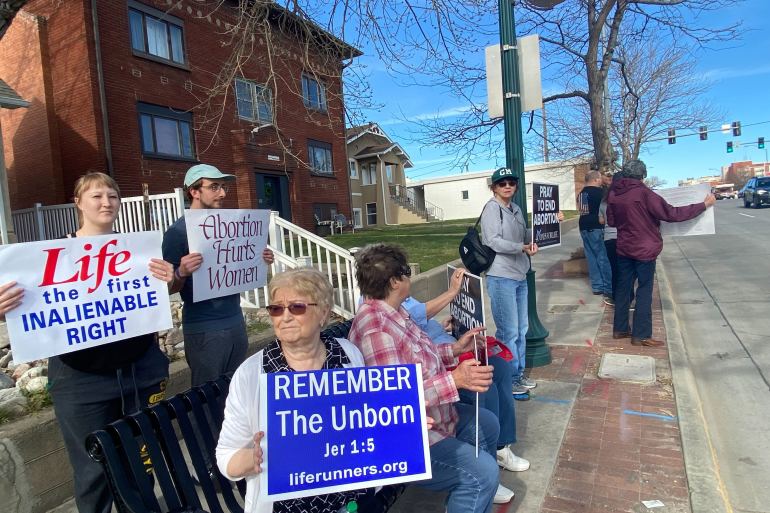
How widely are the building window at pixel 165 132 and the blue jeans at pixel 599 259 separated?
11465mm

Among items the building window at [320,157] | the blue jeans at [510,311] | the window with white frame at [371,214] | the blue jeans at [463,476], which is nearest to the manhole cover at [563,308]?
the blue jeans at [510,311]

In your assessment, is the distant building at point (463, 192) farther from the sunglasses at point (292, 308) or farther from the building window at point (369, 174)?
the sunglasses at point (292, 308)

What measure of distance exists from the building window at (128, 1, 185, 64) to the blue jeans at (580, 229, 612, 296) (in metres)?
12.7

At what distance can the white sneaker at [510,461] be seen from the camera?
3.16 metres

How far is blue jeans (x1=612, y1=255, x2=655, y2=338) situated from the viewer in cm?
539

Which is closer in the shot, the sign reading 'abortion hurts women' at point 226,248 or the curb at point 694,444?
the curb at point 694,444

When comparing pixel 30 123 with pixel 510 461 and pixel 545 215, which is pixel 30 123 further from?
pixel 510 461

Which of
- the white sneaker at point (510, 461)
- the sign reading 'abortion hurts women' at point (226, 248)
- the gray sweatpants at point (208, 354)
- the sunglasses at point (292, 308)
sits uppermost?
the sign reading 'abortion hurts women' at point (226, 248)

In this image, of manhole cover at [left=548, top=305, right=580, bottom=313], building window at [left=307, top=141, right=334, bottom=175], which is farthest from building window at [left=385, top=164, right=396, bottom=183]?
manhole cover at [left=548, top=305, right=580, bottom=313]

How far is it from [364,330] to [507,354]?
1050 millimetres

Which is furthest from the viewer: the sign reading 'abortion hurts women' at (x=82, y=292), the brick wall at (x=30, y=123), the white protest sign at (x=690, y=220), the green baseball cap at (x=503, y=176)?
the brick wall at (x=30, y=123)

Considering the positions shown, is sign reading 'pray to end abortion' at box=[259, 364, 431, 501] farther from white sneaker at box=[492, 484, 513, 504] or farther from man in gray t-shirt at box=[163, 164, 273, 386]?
man in gray t-shirt at box=[163, 164, 273, 386]

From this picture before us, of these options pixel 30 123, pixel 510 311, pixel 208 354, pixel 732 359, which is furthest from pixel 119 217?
pixel 732 359

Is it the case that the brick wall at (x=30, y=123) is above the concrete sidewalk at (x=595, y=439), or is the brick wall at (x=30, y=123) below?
above
